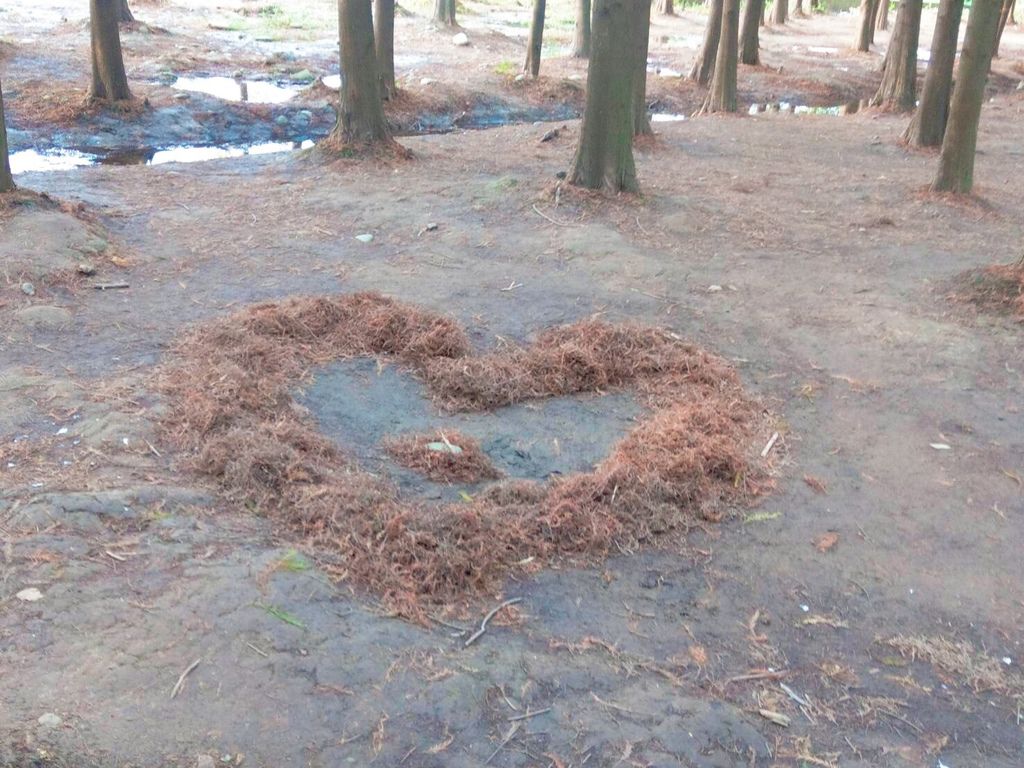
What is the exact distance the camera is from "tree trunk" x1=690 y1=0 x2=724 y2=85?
59.7 ft

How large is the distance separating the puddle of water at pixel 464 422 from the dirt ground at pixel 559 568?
12 centimetres

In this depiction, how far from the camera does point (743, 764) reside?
323 centimetres

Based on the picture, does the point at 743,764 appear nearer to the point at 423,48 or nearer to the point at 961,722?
the point at 961,722

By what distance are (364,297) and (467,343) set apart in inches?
38.7

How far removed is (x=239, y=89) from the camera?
17344 millimetres

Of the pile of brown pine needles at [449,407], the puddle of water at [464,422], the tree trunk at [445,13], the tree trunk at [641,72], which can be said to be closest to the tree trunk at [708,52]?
the tree trunk at [641,72]

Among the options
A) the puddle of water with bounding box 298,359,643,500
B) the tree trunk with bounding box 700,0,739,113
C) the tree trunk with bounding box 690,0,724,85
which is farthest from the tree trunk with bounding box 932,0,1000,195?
the tree trunk with bounding box 690,0,724,85

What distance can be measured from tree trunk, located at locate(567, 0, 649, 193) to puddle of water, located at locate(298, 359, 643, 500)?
177 inches

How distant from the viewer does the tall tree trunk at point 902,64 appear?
52.9ft

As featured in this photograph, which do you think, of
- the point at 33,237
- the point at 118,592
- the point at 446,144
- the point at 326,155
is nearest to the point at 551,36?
the point at 446,144

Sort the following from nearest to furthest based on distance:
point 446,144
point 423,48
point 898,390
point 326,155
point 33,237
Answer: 1. point 898,390
2. point 33,237
3. point 326,155
4. point 446,144
5. point 423,48

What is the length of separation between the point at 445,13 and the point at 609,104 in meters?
17.8

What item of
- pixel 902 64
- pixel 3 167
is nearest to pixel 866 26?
pixel 902 64

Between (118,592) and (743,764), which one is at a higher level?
(118,592)
